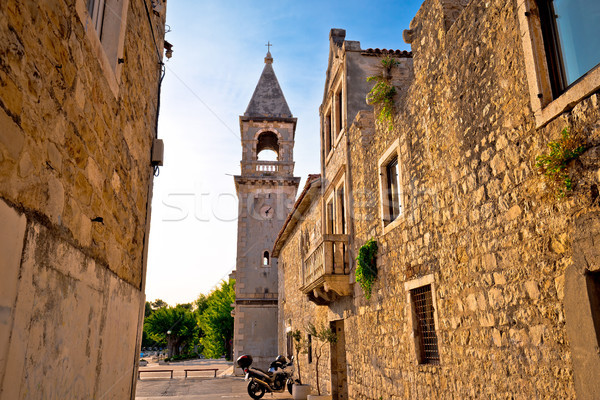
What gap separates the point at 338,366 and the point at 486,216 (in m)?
8.41

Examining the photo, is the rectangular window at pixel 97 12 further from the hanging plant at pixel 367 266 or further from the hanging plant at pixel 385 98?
the hanging plant at pixel 367 266

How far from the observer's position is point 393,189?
8422 millimetres

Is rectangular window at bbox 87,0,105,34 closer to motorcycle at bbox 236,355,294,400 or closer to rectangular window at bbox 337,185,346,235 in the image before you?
rectangular window at bbox 337,185,346,235

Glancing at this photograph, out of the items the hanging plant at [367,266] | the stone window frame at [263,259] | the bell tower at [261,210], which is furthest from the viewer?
the stone window frame at [263,259]

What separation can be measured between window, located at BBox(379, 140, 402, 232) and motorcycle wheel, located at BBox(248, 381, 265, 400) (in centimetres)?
840

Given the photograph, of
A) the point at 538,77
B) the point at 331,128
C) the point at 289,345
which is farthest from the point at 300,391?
the point at 538,77

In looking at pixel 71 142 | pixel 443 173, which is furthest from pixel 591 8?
pixel 71 142

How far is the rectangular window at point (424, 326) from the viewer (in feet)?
21.1

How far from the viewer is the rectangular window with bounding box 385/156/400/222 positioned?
8.24 m

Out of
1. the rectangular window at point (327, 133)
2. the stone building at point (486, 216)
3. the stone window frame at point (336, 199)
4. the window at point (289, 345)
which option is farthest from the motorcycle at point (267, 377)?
the rectangular window at point (327, 133)

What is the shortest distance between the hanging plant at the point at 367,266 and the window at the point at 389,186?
29.1 inches

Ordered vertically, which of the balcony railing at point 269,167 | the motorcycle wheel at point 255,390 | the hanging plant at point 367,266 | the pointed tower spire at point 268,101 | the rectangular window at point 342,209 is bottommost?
the motorcycle wheel at point 255,390

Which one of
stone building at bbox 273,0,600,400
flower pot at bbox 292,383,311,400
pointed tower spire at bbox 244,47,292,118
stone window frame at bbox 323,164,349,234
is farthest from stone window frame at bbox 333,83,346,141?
pointed tower spire at bbox 244,47,292,118

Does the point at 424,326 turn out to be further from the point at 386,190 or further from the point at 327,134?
the point at 327,134
